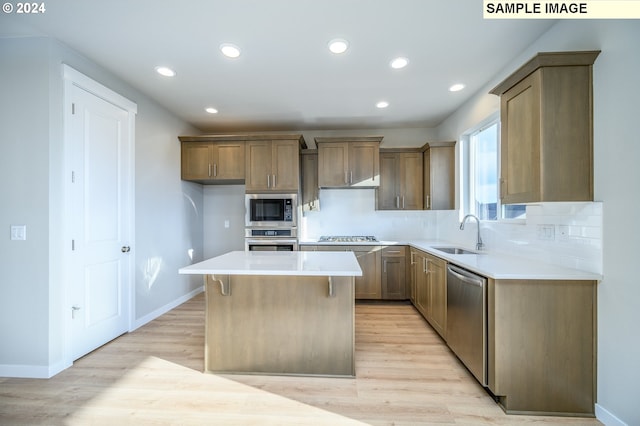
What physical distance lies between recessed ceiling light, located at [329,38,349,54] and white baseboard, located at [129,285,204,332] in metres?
3.48

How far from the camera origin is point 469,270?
205 cm

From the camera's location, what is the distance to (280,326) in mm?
2123

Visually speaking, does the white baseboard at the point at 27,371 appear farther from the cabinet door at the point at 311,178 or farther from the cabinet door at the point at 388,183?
the cabinet door at the point at 388,183

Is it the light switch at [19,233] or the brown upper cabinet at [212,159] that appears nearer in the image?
the light switch at [19,233]

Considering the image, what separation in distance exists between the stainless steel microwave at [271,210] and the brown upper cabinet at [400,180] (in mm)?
1397

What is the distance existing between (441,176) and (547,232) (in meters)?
1.87

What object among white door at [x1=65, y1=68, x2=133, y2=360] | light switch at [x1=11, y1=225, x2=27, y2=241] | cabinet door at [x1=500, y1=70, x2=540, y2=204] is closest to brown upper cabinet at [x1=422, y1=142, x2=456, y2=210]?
cabinet door at [x1=500, y1=70, x2=540, y2=204]

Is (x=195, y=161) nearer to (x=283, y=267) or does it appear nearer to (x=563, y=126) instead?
(x=283, y=267)

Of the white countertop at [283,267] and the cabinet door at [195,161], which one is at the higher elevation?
the cabinet door at [195,161]

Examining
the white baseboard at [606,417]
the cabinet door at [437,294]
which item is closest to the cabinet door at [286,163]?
the cabinet door at [437,294]

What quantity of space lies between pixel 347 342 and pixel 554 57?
2393 mm

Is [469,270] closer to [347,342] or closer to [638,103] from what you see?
[347,342]

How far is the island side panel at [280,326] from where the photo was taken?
2094 millimetres

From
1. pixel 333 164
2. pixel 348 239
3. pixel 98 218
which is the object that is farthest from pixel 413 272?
pixel 98 218
